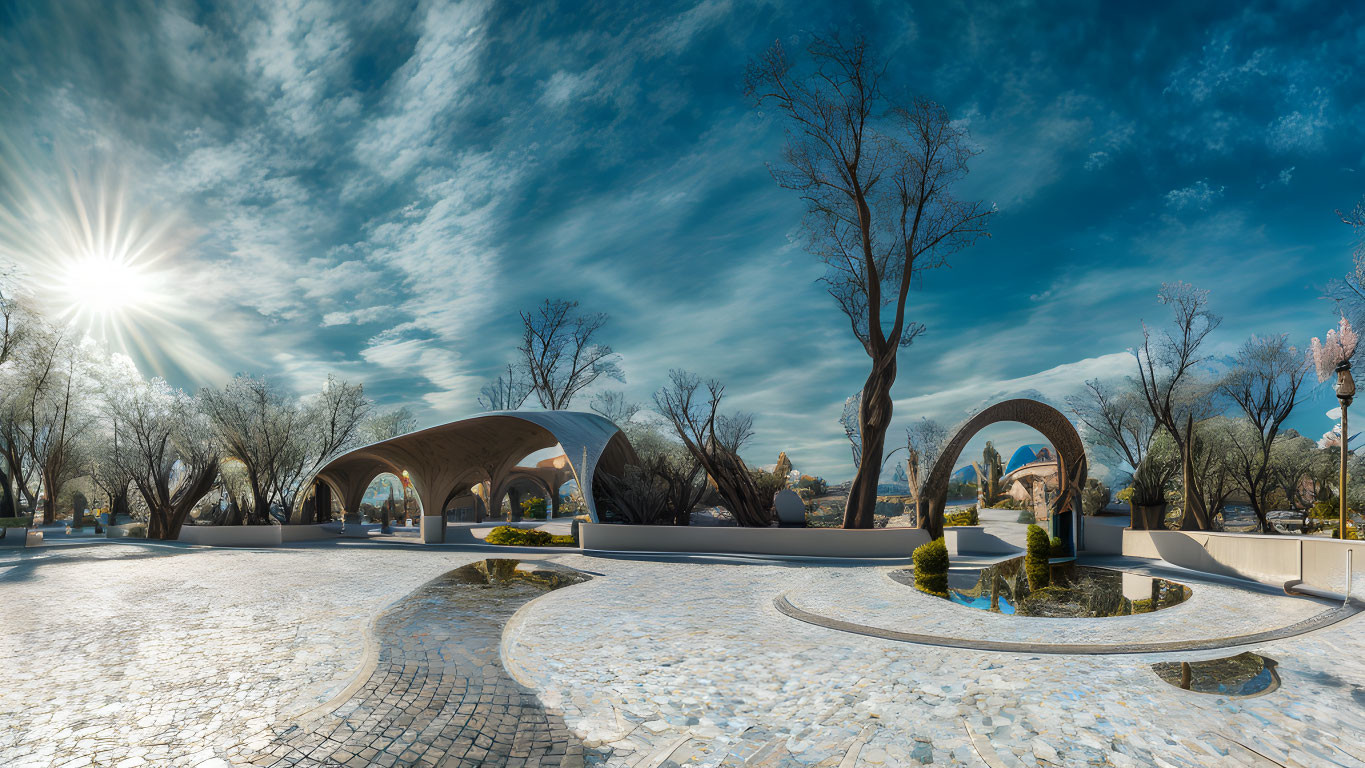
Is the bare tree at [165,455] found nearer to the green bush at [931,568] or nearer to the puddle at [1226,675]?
the green bush at [931,568]

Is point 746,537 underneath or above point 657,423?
underneath

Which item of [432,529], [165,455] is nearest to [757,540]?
[432,529]

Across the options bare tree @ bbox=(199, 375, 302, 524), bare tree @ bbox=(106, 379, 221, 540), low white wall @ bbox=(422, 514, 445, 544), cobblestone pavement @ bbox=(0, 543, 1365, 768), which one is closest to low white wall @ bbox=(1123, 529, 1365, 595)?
cobblestone pavement @ bbox=(0, 543, 1365, 768)

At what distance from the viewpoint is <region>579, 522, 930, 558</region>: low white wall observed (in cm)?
1496

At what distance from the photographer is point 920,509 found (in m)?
16.6

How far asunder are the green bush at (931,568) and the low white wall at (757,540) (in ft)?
14.6

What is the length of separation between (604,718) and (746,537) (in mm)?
11696

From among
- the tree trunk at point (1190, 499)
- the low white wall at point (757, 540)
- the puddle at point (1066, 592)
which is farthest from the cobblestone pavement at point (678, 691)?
the tree trunk at point (1190, 499)

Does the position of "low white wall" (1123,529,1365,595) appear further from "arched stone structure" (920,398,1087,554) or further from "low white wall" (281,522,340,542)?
"low white wall" (281,522,340,542)

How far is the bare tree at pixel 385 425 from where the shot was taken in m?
36.1

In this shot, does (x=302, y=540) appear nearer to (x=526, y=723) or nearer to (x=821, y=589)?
(x=821, y=589)

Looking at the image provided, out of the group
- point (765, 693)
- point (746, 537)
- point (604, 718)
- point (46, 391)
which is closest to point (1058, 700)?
point (765, 693)

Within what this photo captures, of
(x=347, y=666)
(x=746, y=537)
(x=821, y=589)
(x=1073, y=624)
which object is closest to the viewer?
(x=347, y=666)

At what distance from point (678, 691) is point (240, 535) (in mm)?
21224
